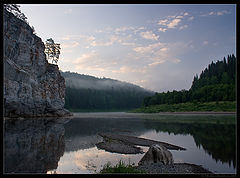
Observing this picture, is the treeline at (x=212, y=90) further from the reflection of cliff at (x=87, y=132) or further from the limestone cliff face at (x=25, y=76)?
the limestone cliff face at (x=25, y=76)

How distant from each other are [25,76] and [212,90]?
332 feet

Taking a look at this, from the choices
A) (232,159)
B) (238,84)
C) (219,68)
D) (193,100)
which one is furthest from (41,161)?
(219,68)

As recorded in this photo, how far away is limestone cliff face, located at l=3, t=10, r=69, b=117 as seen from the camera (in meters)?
57.4

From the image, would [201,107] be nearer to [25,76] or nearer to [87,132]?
[87,132]

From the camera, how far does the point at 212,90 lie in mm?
110875

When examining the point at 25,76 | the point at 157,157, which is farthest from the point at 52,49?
the point at 157,157

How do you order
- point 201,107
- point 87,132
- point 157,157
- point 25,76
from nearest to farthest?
point 157,157 < point 87,132 < point 25,76 < point 201,107

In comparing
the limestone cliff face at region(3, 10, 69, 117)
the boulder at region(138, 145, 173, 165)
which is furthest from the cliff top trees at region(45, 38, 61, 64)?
the boulder at region(138, 145, 173, 165)

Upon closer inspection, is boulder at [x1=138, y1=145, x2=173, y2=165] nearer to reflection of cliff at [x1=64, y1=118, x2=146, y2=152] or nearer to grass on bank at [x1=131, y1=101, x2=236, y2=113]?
reflection of cliff at [x1=64, y1=118, x2=146, y2=152]

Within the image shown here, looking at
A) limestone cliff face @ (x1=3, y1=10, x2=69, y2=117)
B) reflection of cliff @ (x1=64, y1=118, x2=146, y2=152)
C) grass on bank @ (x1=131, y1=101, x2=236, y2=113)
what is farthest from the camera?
grass on bank @ (x1=131, y1=101, x2=236, y2=113)

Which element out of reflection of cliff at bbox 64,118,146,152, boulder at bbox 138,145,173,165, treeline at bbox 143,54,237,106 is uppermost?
treeline at bbox 143,54,237,106

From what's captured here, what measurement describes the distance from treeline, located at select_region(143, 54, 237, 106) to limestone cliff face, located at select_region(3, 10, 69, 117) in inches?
3138

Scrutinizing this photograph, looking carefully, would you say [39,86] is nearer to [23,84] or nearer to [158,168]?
[23,84]
